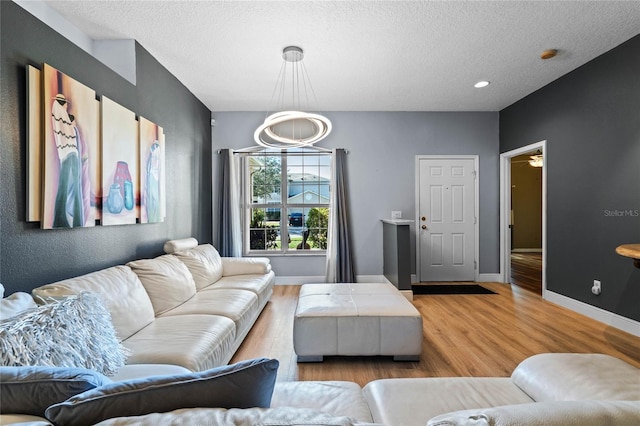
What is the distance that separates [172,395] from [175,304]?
201 cm

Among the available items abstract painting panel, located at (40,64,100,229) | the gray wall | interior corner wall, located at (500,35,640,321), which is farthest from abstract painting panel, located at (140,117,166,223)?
interior corner wall, located at (500,35,640,321)

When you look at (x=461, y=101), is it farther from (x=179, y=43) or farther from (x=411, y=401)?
(x=411, y=401)

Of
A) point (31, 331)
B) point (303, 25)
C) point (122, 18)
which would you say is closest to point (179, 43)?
point (122, 18)

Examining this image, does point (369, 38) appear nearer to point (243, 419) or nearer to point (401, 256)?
point (401, 256)

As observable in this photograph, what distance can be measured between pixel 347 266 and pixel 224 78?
10.3 ft

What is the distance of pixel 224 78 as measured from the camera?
3.78m

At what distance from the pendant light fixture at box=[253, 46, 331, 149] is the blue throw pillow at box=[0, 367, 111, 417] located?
2.44 m

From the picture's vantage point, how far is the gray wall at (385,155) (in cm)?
505

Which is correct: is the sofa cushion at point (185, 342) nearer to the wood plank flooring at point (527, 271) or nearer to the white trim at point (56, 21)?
the white trim at point (56, 21)

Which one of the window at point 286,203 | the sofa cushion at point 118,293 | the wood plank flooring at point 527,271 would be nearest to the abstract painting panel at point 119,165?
the sofa cushion at point 118,293

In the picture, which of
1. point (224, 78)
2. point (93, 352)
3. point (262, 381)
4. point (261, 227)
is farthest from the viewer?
point (261, 227)

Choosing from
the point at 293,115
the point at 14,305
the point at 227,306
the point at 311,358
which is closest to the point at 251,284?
the point at 227,306

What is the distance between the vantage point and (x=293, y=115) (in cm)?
290

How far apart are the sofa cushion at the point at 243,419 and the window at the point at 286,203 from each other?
447 centimetres
